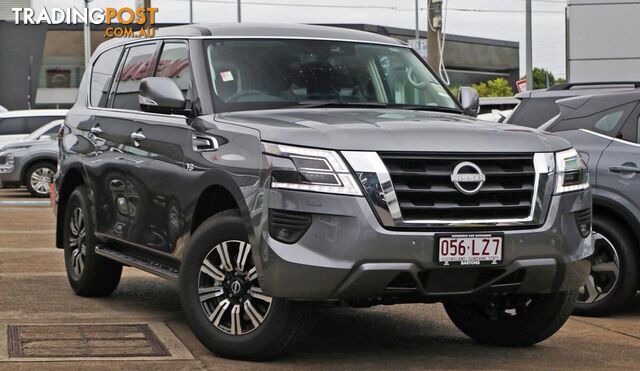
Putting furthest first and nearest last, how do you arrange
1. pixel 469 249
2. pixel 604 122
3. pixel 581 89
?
pixel 581 89 < pixel 604 122 < pixel 469 249

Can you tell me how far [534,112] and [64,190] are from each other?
11.7ft

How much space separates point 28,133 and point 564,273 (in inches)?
895

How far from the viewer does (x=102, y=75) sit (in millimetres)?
8945

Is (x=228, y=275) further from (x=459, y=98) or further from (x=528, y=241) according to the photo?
(x=459, y=98)

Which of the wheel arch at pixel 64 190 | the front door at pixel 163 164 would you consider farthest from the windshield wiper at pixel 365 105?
the wheel arch at pixel 64 190

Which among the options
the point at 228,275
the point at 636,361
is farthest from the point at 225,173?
the point at 636,361

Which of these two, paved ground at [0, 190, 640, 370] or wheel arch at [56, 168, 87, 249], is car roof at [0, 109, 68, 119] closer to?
paved ground at [0, 190, 640, 370]

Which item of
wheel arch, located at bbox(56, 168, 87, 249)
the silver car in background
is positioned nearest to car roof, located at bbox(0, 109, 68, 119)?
the silver car in background

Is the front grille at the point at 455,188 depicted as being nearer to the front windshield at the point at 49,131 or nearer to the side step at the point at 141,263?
the side step at the point at 141,263

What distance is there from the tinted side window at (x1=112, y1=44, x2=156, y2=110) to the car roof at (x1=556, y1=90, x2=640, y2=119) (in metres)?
3.00

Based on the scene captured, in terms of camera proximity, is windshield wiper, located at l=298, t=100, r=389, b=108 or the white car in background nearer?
windshield wiper, located at l=298, t=100, r=389, b=108

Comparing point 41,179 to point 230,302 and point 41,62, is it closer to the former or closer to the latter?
point 230,302

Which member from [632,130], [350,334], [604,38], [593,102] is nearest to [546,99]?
[593,102]

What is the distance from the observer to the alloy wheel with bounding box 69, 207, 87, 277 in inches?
348
